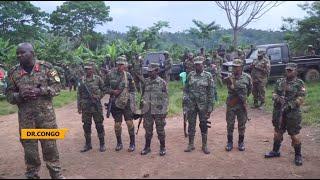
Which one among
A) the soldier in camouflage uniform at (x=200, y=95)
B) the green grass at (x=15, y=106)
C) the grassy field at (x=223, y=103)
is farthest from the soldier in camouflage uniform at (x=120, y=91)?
the green grass at (x=15, y=106)

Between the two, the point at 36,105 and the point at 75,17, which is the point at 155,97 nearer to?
the point at 36,105

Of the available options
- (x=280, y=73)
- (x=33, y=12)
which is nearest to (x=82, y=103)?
(x=280, y=73)

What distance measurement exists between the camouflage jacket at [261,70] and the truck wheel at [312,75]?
5.97 meters

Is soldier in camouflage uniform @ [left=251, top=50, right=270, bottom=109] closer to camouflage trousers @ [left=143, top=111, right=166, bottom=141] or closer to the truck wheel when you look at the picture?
the truck wheel

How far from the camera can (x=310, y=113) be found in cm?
1312

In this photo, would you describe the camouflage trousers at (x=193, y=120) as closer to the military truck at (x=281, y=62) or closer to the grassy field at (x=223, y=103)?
the grassy field at (x=223, y=103)

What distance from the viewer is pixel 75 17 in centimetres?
4194

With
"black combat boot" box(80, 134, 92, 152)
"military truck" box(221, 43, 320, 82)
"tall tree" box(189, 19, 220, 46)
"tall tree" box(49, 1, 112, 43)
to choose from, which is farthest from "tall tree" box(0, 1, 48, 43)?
"black combat boot" box(80, 134, 92, 152)

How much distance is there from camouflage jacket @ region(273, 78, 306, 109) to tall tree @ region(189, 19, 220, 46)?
24.5 metres

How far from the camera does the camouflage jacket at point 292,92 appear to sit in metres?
7.97

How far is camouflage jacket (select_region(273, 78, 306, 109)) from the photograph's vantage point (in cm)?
797

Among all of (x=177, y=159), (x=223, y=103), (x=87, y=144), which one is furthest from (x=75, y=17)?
(x=177, y=159)

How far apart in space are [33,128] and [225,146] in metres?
4.31

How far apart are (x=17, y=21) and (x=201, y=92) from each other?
28.5 metres
